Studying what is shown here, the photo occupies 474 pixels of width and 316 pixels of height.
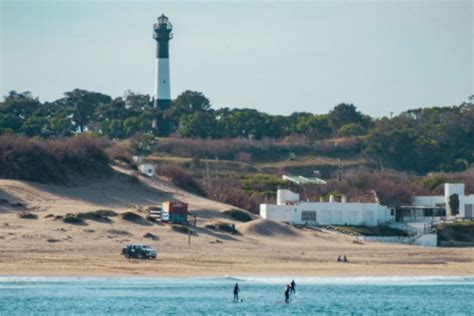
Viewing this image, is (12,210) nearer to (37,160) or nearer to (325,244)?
(37,160)

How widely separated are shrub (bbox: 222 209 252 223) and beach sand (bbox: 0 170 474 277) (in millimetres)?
671

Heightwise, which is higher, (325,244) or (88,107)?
(88,107)

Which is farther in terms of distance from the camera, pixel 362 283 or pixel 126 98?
pixel 126 98

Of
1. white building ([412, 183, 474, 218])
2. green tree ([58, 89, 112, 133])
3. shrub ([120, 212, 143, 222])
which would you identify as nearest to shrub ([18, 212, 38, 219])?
shrub ([120, 212, 143, 222])

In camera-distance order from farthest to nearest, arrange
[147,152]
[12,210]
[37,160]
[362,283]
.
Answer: [147,152], [37,160], [12,210], [362,283]

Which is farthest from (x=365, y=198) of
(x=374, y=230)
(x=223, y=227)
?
→ (x=223, y=227)

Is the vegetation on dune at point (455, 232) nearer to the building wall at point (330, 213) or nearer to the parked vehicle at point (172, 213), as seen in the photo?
the building wall at point (330, 213)

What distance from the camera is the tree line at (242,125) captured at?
455ft

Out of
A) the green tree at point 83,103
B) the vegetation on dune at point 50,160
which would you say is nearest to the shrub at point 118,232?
the vegetation on dune at point 50,160

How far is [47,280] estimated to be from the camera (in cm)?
6347

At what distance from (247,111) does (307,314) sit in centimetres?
9075

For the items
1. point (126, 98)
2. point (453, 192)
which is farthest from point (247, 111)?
point (453, 192)

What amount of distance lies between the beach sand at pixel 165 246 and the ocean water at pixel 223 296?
1.40 m

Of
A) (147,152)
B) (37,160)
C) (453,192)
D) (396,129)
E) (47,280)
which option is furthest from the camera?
(396,129)
